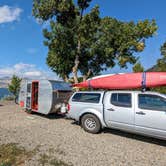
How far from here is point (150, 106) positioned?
736 cm

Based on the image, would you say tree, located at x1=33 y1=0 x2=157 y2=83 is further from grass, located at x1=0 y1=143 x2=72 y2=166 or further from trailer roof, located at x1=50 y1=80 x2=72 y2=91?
grass, located at x1=0 y1=143 x2=72 y2=166

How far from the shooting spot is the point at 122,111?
26.1 ft

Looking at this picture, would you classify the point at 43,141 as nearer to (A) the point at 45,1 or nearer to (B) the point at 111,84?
(B) the point at 111,84

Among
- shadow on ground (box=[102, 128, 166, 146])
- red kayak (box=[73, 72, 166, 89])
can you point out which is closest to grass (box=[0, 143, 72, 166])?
shadow on ground (box=[102, 128, 166, 146])

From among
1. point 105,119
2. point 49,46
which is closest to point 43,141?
point 105,119

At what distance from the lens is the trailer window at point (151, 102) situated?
23.5 ft

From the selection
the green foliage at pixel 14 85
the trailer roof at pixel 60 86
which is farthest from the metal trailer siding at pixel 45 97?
the green foliage at pixel 14 85

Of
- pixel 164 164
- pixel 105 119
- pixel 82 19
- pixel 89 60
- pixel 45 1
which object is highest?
pixel 45 1

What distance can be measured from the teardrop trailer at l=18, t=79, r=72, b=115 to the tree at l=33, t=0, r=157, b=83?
7.86 metres

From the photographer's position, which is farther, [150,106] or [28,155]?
[150,106]

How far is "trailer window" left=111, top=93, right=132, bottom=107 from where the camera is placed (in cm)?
794

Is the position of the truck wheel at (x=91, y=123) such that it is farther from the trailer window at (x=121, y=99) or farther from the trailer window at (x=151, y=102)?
the trailer window at (x=151, y=102)

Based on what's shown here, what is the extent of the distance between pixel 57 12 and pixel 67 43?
3157 millimetres

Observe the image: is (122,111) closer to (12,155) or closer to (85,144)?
(85,144)
